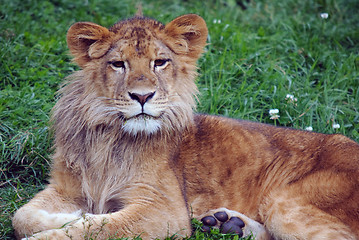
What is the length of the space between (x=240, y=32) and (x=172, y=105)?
337 cm

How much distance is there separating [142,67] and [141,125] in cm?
44

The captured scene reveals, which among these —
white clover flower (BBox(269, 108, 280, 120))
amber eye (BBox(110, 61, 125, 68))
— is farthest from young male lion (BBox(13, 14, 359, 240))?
white clover flower (BBox(269, 108, 280, 120))

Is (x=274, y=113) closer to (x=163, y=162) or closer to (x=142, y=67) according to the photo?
(x=163, y=162)

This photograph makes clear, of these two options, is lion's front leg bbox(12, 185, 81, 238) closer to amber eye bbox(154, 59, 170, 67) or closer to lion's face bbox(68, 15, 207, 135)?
lion's face bbox(68, 15, 207, 135)

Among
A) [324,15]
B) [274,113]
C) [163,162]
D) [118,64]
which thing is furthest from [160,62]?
[324,15]

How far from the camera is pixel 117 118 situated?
4.06m

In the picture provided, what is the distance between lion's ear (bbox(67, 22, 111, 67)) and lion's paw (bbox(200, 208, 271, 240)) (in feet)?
5.17

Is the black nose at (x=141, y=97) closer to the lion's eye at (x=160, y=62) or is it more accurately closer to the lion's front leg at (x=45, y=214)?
the lion's eye at (x=160, y=62)

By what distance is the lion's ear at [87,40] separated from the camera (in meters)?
4.10

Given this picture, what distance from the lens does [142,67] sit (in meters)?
3.98

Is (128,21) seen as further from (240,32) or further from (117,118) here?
(240,32)

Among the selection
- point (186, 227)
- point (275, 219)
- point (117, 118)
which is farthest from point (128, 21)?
point (275, 219)

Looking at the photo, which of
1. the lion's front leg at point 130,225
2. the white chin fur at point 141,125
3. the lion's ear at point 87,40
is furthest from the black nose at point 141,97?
the lion's front leg at point 130,225

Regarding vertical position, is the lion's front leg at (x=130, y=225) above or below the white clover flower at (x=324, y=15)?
below
